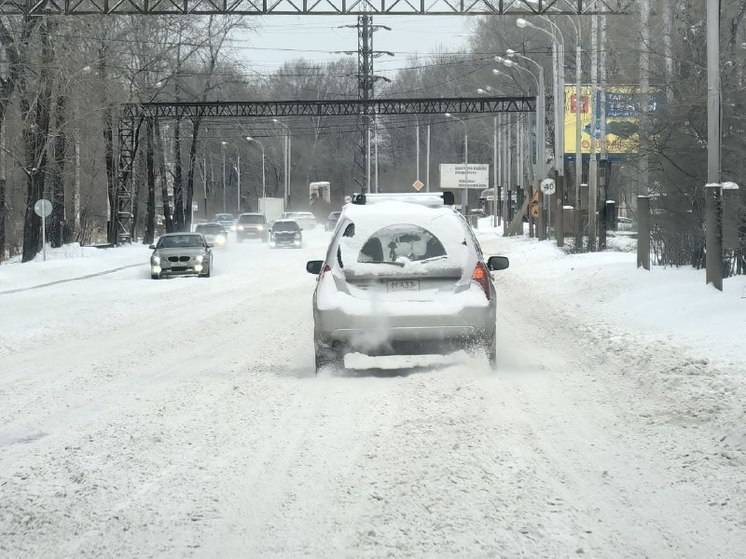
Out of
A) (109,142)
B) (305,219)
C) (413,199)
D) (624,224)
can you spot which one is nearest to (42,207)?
(109,142)

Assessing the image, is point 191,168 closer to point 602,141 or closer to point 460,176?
point 460,176

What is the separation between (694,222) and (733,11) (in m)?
3.97

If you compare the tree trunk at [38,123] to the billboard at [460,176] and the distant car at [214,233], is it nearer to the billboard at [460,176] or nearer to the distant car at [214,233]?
the distant car at [214,233]

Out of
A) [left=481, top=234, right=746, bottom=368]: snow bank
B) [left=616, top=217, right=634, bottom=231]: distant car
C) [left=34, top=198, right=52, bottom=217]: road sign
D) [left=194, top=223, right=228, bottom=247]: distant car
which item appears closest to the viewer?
[left=481, top=234, right=746, bottom=368]: snow bank

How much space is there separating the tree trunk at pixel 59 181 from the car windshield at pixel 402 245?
3101cm

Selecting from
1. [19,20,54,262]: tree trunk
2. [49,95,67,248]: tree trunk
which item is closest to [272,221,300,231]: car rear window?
[49,95,67,248]: tree trunk

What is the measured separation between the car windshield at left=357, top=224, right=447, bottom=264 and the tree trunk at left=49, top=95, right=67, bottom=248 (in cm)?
3101

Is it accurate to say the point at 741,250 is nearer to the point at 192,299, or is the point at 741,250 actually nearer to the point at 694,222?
the point at 694,222

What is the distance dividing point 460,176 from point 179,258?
67578mm

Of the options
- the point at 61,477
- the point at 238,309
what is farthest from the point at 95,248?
the point at 61,477

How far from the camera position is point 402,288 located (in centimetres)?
1172

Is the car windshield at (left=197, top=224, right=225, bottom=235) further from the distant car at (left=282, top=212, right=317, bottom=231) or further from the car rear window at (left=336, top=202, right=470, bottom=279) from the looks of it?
the car rear window at (left=336, top=202, right=470, bottom=279)

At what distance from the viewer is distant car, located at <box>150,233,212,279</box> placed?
1385 inches

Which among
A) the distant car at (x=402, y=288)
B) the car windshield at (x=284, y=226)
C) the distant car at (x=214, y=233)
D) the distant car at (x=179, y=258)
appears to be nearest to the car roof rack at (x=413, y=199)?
the distant car at (x=402, y=288)
